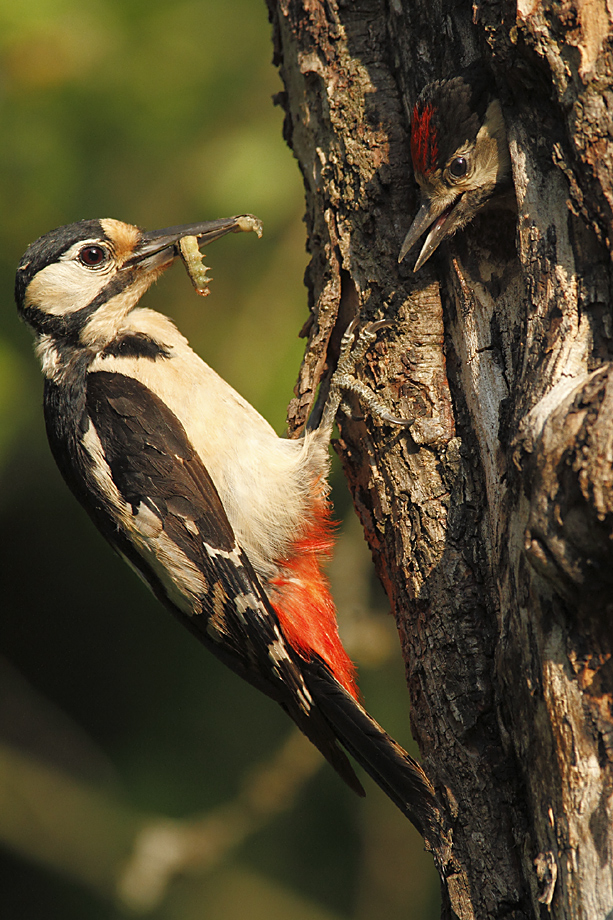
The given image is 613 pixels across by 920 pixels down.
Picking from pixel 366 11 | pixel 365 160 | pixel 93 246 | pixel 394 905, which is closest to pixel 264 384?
pixel 93 246

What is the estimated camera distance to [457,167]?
7.09 ft

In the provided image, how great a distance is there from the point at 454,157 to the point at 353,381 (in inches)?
27.7

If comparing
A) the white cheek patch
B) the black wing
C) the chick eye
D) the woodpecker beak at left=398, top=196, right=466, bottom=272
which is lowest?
the black wing

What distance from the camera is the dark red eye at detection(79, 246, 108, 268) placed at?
2910 millimetres

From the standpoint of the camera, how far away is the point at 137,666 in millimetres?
3895

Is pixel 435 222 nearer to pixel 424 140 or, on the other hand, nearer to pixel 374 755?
pixel 424 140

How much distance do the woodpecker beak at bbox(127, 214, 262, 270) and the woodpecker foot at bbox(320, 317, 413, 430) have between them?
68cm

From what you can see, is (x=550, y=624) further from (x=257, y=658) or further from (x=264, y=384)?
(x=264, y=384)

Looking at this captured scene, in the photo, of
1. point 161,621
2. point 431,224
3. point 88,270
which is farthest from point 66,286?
point 161,621

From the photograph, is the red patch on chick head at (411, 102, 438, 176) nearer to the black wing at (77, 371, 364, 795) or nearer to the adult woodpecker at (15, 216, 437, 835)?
the adult woodpecker at (15, 216, 437, 835)

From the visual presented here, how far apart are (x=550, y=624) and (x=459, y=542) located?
44cm

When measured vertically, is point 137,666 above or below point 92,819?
above

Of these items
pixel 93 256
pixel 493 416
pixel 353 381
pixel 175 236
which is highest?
pixel 93 256

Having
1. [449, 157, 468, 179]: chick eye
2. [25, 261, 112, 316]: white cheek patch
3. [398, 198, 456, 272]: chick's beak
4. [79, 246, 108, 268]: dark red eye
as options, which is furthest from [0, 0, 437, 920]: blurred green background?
[449, 157, 468, 179]: chick eye
